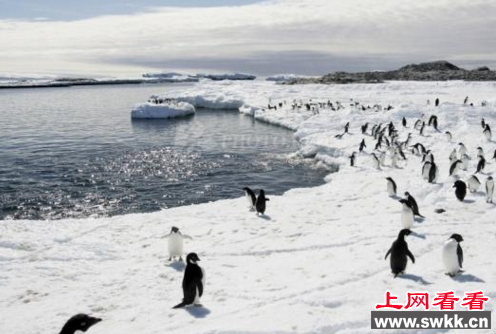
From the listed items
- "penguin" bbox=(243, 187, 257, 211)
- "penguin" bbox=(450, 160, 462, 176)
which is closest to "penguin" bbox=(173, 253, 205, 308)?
"penguin" bbox=(243, 187, 257, 211)

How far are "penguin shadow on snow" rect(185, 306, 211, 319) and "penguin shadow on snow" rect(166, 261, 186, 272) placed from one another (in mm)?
2287

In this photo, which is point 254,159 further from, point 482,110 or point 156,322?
point 156,322

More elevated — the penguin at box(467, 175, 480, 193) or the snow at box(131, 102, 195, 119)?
the snow at box(131, 102, 195, 119)

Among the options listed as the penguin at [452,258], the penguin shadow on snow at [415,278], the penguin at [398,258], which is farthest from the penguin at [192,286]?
the penguin at [452,258]

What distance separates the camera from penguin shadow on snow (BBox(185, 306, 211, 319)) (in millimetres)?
8430

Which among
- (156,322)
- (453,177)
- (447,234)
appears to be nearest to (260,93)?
(453,177)

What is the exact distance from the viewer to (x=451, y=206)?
14.6 metres

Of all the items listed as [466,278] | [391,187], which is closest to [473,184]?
[391,187]

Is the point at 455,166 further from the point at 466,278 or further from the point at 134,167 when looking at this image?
the point at 134,167

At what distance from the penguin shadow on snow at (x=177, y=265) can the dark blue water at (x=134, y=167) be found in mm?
7099

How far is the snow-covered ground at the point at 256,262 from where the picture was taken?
27.6ft

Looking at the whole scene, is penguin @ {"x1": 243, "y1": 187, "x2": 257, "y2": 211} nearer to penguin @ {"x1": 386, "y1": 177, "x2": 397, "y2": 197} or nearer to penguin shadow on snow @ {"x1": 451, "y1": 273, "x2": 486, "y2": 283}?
penguin @ {"x1": 386, "y1": 177, "x2": 397, "y2": 197}

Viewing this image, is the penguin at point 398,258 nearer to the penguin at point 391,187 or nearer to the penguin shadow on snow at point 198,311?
the penguin shadow on snow at point 198,311

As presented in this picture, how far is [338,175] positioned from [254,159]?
6993 mm
